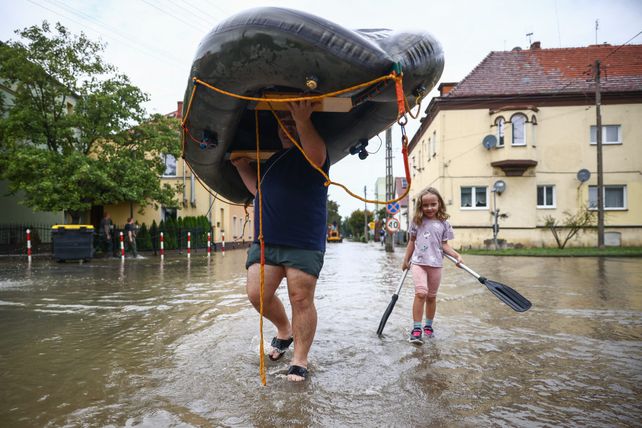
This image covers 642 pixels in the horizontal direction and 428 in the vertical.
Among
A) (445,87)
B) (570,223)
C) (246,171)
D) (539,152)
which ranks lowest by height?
(570,223)

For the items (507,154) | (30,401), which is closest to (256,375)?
(30,401)

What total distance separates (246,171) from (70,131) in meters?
17.3

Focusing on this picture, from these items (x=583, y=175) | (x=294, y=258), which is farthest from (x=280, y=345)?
(x=583, y=175)

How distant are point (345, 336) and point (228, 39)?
267 centimetres

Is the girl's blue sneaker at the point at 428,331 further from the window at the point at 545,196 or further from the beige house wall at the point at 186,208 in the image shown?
the beige house wall at the point at 186,208

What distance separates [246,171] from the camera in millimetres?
3568

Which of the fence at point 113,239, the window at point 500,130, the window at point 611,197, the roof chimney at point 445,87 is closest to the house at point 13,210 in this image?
the fence at point 113,239

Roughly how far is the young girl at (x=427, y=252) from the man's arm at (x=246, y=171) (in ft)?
5.67

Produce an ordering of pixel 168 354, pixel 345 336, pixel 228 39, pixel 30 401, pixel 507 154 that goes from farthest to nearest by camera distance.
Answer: pixel 507 154 < pixel 345 336 < pixel 168 354 < pixel 228 39 < pixel 30 401

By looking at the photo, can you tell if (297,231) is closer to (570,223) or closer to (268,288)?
(268,288)

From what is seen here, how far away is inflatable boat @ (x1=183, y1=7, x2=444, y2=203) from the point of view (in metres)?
2.59

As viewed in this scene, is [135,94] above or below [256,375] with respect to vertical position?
above

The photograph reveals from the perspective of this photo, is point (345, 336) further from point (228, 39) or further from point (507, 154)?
point (507, 154)

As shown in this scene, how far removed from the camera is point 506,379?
2893 millimetres
